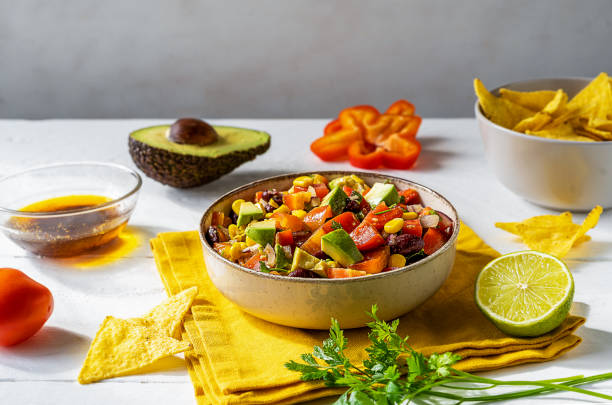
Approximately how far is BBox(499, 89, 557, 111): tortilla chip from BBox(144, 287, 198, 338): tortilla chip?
1642mm

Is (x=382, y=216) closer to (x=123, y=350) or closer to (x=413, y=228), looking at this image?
(x=413, y=228)

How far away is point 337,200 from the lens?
6.69 feet

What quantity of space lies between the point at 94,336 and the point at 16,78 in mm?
4096

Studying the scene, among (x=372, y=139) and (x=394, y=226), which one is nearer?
(x=394, y=226)

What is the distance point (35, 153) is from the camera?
328 cm

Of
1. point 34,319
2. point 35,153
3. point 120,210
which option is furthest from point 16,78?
point 34,319

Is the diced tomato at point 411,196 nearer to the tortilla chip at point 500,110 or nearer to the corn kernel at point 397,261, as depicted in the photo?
the corn kernel at point 397,261

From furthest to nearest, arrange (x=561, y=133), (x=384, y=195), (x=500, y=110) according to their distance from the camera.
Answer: (x=500, y=110) → (x=561, y=133) → (x=384, y=195)

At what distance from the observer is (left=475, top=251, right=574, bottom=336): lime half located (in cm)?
172

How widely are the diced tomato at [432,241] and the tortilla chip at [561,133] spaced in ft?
2.85

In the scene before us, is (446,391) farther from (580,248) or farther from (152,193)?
(152,193)

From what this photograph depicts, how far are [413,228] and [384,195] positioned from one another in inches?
8.5

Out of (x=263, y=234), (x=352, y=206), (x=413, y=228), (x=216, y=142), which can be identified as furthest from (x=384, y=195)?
(x=216, y=142)

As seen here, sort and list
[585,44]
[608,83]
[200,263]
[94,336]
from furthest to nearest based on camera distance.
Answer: [585,44], [608,83], [200,263], [94,336]
